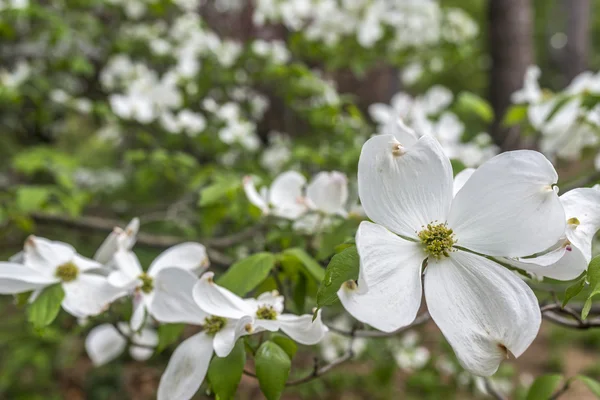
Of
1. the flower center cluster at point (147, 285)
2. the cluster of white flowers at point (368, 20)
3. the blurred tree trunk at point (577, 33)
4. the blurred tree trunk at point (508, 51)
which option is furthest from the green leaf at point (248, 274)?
the blurred tree trunk at point (577, 33)

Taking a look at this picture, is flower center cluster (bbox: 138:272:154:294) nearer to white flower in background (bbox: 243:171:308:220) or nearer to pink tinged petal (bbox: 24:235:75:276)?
pink tinged petal (bbox: 24:235:75:276)

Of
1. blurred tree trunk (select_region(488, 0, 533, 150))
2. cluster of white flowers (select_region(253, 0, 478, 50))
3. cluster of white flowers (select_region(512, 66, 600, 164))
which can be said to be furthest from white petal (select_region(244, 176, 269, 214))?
blurred tree trunk (select_region(488, 0, 533, 150))

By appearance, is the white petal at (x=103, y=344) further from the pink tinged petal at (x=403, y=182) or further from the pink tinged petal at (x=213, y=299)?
the pink tinged petal at (x=403, y=182)

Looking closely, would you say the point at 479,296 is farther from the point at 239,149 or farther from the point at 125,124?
the point at 125,124

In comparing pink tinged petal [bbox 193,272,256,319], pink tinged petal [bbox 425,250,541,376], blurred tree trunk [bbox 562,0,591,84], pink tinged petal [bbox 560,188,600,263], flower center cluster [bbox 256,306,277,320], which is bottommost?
blurred tree trunk [bbox 562,0,591,84]

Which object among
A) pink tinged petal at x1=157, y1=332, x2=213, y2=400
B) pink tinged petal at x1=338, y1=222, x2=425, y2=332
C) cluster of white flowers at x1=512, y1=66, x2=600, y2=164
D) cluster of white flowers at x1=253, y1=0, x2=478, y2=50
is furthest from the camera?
cluster of white flowers at x1=253, y1=0, x2=478, y2=50

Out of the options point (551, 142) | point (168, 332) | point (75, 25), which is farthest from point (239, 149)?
point (168, 332)
